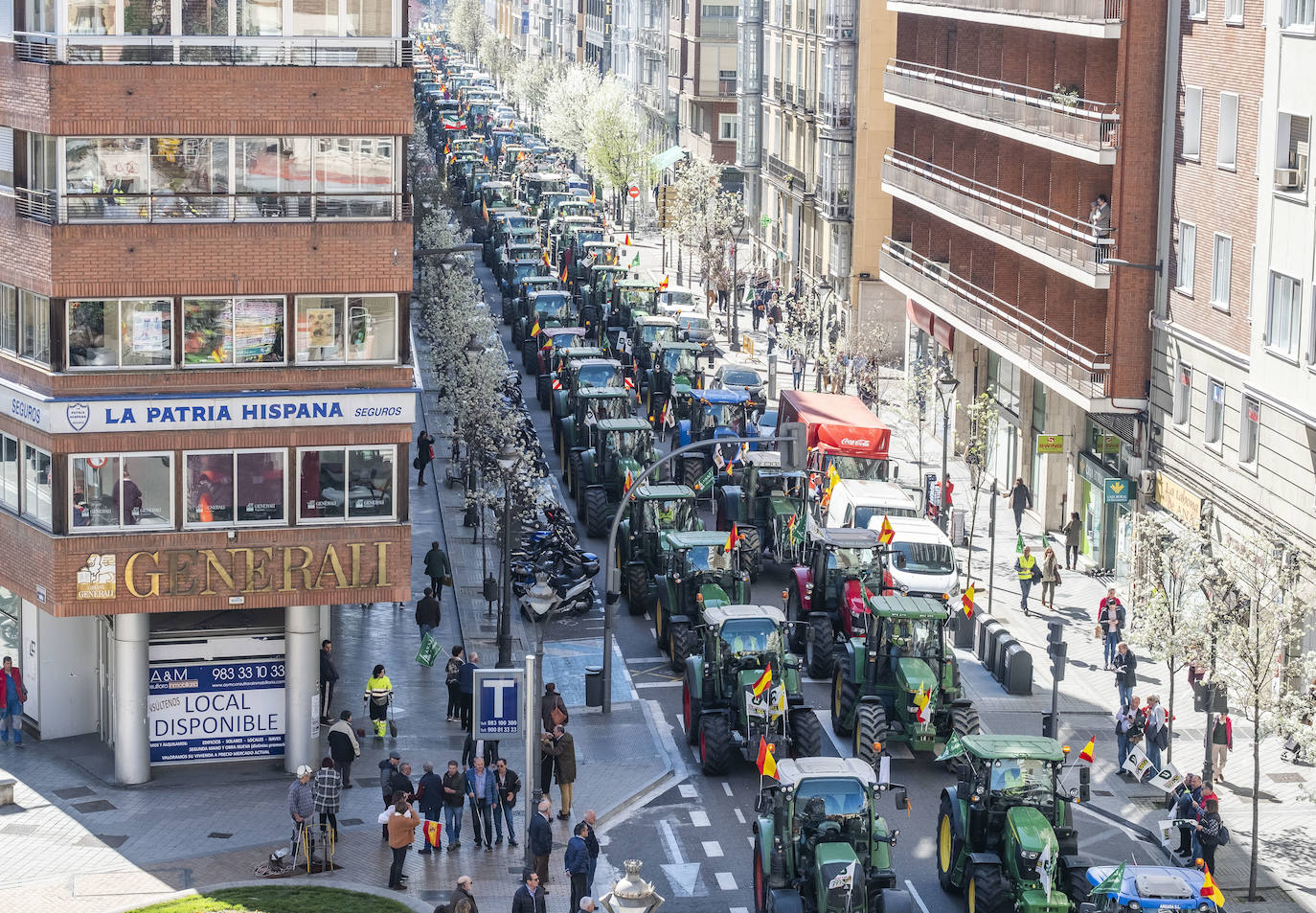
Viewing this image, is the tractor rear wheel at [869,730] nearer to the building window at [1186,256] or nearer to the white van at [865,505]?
the white van at [865,505]

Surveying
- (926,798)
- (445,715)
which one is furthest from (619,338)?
(926,798)

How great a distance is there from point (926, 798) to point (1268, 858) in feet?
18.5

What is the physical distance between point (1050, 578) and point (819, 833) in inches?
829

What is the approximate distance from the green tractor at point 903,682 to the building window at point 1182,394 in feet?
40.8

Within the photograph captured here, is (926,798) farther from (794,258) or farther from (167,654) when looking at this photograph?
(794,258)

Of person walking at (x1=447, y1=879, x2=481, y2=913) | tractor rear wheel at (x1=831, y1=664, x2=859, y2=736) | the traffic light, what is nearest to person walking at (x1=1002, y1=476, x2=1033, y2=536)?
the traffic light

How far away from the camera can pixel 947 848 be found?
3112cm

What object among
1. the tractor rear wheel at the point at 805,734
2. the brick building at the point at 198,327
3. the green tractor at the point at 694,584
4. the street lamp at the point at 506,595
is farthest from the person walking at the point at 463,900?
the street lamp at the point at 506,595

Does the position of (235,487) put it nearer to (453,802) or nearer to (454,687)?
(454,687)

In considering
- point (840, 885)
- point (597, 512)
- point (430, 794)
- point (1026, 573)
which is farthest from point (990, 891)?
point (597, 512)

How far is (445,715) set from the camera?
40.5 metres

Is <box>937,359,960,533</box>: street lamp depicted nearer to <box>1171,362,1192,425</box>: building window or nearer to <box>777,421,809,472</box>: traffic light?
<box>1171,362,1192,425</box>: building window

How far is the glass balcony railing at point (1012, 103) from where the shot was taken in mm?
50281

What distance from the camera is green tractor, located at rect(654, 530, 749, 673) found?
42.5 m
